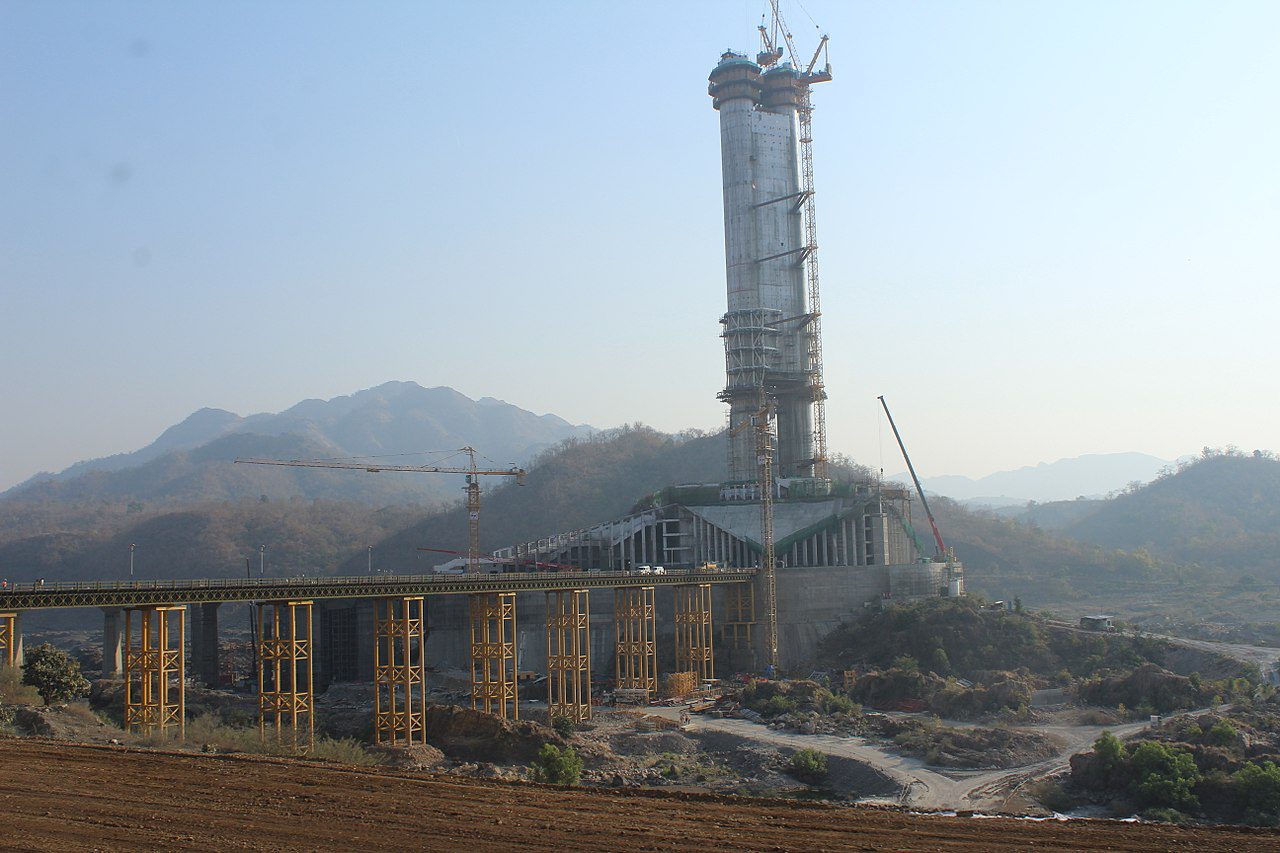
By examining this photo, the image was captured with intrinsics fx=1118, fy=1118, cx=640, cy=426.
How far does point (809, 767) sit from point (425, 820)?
29.8 m

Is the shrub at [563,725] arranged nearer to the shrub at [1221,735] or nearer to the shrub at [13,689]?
the shrub at [13,689]

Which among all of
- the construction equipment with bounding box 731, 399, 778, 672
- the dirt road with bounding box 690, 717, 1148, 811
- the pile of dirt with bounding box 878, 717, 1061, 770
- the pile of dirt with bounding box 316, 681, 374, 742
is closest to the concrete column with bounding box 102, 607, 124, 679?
the pile of dirt with bounding box 316, 681, 374, 742

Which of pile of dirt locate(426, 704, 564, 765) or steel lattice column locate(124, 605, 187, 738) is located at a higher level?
steel lattice column locate(124, 605, 187, 738)

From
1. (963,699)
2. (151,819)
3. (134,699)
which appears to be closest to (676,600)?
(963,699)

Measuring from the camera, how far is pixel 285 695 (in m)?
49.9

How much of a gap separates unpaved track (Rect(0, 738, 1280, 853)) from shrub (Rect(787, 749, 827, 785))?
75.5ft

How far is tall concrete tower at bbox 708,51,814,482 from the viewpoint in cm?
12281

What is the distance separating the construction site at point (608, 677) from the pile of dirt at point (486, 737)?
126 millimetres

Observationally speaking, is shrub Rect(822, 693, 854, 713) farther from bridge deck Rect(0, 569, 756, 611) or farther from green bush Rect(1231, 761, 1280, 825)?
green bush Rect(1231, 761, 1280, 825)

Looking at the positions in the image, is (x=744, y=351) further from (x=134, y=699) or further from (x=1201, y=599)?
(x=134, y=699)

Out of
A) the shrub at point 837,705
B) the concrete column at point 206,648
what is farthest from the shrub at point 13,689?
the concrete column at point 206,648

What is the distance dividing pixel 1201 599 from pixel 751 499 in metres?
63.2

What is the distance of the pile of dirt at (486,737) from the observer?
5338 centimetres

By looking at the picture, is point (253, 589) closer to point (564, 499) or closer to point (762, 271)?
point (762, 271)
